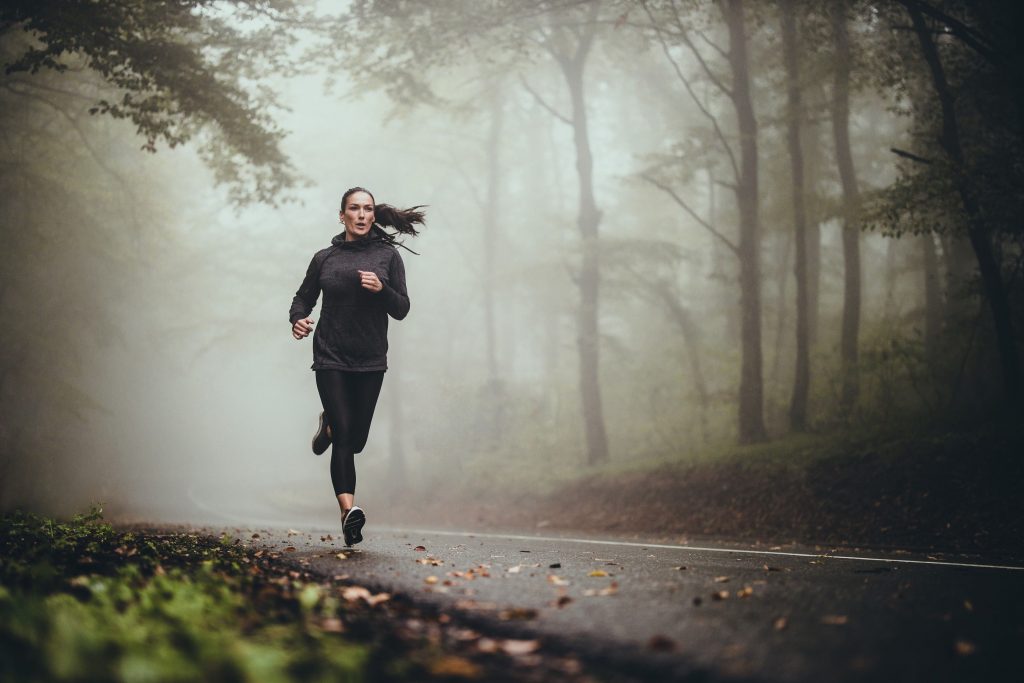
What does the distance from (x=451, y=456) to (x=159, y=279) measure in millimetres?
12617

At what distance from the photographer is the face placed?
5.65 meters

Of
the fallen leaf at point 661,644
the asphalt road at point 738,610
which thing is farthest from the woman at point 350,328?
the fallen leaf at point 661,644

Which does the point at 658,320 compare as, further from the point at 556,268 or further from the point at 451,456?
the point at 451,456

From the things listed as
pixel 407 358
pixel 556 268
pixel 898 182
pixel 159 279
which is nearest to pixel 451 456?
pixel 556 268

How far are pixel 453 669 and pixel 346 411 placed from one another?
3419 mm

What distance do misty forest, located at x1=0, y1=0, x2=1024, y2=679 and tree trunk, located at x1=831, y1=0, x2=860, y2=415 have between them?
0.08 meters

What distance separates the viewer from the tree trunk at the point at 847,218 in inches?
494

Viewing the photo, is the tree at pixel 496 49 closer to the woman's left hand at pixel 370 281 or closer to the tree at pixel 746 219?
the tree at pixel 746 219

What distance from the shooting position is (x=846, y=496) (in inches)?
374

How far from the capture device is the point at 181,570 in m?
3.76

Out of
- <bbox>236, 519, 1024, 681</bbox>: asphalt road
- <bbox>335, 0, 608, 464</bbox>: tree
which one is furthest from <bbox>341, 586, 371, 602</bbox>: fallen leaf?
<bbox>335, 0, 608, 464</bbox>: tree

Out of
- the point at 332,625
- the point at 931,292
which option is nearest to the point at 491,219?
the point at 931,292

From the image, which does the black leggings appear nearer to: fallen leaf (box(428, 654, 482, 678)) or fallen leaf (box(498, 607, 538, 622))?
fallen leaf (box(498, 607, 538, 622))

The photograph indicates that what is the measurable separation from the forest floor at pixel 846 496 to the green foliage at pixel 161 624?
6.93 metres
